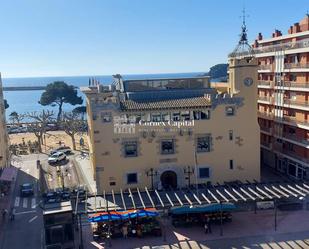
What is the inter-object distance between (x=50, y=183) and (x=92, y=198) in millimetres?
15052

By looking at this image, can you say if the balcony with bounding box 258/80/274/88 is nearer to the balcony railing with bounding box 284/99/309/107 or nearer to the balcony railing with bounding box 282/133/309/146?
the balcony railing with bounding box 284/99/309/107

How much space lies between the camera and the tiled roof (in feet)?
146

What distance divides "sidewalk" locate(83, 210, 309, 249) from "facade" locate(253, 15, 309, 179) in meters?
12.0

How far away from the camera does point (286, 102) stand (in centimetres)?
5238

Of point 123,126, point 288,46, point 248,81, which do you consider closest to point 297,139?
point 248,81

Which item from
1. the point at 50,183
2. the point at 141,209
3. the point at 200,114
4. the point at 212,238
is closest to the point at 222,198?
the point at 212,238

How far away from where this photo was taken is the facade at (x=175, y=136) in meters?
44.3

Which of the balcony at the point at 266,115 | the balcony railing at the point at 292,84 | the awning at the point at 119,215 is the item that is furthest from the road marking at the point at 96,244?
the balcony at the point at 266,115

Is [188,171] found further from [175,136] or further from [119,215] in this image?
[119,215]

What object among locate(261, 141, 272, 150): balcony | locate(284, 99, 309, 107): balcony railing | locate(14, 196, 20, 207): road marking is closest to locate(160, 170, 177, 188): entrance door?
locate(14, 196, 20, 207): road marking

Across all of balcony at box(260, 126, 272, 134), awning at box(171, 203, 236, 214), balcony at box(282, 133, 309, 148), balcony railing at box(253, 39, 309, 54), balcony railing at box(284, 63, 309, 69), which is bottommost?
awning at box(171, 203, 236, 214)

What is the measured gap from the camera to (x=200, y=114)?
4538cm

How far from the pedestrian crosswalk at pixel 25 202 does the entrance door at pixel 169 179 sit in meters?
16.0

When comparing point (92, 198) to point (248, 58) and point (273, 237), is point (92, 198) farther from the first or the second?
point (248, 58)
